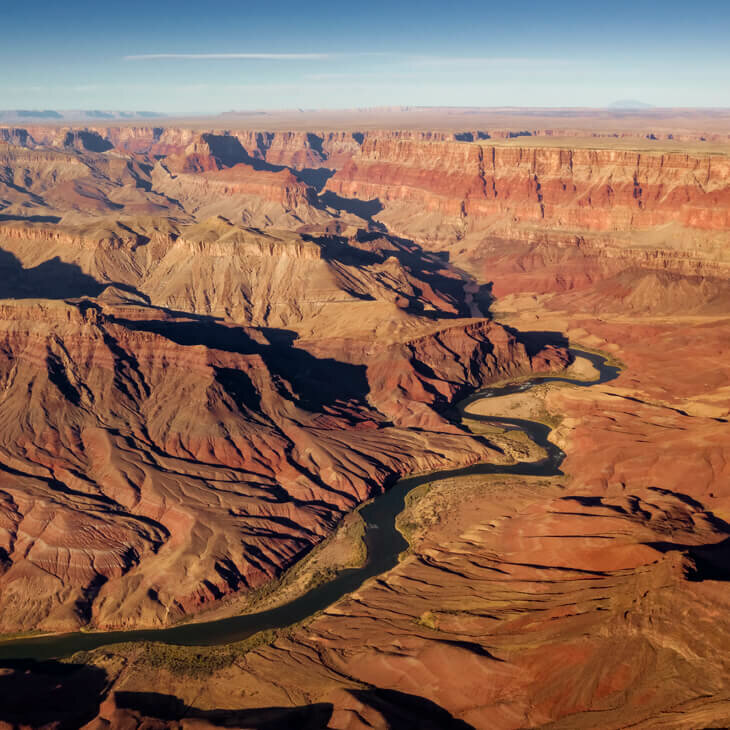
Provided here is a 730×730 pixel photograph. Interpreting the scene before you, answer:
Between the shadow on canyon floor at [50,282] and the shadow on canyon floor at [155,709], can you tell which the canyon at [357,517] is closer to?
the shadow on canyon floor at [155,709]

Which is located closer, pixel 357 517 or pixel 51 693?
pixel 51 693

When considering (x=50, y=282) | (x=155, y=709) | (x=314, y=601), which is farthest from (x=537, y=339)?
(x=155, y=709)

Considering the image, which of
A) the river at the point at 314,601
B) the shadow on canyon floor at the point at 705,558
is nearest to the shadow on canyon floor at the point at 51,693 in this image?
the river at the point at 314,601

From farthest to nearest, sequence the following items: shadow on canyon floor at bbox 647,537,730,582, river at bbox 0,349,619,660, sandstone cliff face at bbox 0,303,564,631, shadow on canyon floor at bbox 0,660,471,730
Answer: sandstone cliff face at bbox 0,303,564,631 → river at bbox 0,349,619,660 → shadow on canyon floor at bbox 647,537,730,582 → shadow on canyon floor at bbox 0,660,471,730

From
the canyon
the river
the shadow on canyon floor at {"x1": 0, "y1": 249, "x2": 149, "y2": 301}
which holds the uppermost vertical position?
the shadow on canyon floor at {"x1": 0, "y1": 249, "x2": 149, "y2": 301}

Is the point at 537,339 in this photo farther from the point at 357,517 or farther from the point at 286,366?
the point at 357,517

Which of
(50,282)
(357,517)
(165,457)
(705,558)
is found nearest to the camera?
(705,558)

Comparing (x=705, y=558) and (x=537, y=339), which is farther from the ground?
(x=537, y=339)

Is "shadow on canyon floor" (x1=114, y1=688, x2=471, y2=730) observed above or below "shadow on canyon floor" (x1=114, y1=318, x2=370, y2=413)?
below

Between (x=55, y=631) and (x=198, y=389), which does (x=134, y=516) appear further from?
(x=198, y=389)

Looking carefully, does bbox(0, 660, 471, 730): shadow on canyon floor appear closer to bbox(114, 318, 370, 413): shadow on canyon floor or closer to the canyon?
the canyon

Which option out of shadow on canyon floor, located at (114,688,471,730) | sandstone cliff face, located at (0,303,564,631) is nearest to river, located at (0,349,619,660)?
sandstone cliff face, located at (0,303,564,631)

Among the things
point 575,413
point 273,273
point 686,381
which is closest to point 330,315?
point 273,273
